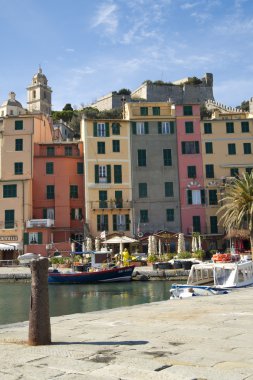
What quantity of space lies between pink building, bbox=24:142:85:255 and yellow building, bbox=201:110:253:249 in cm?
1364

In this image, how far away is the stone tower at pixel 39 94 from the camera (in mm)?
118625

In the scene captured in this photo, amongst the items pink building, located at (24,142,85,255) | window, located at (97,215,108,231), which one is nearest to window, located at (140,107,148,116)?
pink building, located at (24,142,85,255)

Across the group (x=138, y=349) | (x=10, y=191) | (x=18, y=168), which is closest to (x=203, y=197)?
(x=18, y=168)

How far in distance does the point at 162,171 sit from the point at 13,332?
41.1 m

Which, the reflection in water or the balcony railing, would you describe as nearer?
the reflection in water

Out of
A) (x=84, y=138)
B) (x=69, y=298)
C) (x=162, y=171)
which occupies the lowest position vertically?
(x=69, y=298)

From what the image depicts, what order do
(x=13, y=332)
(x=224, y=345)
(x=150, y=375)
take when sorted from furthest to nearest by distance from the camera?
(x=13, y=332), (x=224, y=345), (x=150, y=375)

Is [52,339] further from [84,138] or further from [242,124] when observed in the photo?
[242,124]

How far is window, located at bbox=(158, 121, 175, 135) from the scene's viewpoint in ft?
167

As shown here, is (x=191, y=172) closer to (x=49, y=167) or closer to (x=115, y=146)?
(x=115, y=146)

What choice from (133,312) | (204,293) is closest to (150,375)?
(133,312)

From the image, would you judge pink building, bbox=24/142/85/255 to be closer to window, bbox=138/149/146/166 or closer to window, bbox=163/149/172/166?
window, bbox=138/149/146/166

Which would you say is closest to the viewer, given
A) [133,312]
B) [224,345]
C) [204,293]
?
[224,345]

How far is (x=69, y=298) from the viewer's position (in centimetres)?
2842
